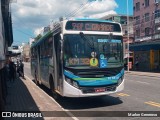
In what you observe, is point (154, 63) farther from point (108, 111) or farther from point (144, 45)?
point (108, 111)

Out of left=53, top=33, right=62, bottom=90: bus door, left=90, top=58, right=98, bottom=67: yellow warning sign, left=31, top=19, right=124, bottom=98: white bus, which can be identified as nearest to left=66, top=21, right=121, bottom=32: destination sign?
left=31, top=19, right=124, bottom=98: white bus

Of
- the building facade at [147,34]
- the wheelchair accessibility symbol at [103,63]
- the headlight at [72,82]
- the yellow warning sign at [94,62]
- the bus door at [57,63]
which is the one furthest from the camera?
the building facade at [147,34]

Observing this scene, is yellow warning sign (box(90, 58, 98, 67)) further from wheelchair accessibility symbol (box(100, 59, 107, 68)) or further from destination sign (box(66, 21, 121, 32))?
destination sign (box(66, 21, 121, 32))

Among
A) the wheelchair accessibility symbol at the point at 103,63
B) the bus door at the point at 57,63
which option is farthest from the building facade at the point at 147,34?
the wheelchair accessibility symbol at the point at 103,63

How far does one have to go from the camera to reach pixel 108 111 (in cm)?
1020

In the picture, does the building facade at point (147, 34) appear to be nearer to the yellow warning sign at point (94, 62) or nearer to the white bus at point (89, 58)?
the white bus at point (89, 58)

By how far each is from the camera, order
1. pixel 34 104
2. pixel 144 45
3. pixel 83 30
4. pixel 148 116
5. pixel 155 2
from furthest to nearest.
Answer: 1. pixel 155 2
2. pixel 144 45
3. pixel 34 104
4. pixel 83 30
5. pixel 148 116

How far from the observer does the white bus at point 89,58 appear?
10.7 metres

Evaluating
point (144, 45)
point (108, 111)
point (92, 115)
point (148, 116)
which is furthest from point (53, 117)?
point (144, 45)

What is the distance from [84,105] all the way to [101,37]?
277 centimetres

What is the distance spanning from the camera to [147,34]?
2031 inches

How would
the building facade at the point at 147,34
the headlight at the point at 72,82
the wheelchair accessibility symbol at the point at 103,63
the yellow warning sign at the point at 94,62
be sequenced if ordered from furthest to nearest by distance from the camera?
the building facade at the point at 147,34
the wheelchair accessibility symbol at the point at 103,63
the yellow warning sign at the point at 94,62
the headlight at the point at 72,82

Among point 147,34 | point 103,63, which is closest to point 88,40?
point 103,63

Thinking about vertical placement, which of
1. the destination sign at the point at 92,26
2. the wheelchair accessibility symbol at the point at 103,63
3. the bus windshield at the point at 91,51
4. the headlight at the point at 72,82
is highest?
the destination sign at the point at 92,26
